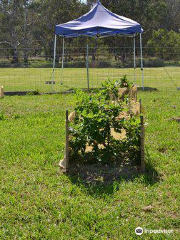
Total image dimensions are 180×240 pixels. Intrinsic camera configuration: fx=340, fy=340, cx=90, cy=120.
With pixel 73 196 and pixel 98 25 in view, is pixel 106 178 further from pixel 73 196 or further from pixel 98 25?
pixel 98 25

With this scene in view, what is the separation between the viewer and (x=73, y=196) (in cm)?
378

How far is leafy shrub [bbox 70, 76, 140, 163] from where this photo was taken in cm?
436

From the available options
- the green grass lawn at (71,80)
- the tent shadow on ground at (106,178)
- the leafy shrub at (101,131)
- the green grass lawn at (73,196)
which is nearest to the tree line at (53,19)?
the green grass lawn at (71,80)

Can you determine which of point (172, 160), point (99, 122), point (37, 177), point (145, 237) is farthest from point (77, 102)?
point (145, 237)

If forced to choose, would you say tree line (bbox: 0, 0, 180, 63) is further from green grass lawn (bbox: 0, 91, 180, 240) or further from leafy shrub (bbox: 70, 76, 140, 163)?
leafy shrub (bbox: 70, 76, 140, 163)

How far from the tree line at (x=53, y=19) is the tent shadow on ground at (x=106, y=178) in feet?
117

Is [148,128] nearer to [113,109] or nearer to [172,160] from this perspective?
[172,160]

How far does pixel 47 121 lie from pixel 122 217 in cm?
425

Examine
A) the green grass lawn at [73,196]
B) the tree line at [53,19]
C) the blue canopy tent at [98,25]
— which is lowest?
the green grass lawn at [73,196]

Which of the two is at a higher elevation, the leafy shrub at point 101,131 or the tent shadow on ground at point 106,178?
the leafy shrub at point 101,131

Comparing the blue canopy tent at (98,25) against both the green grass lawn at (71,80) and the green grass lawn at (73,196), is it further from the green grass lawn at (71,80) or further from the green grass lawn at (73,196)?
the green grass lawn at (73,196)

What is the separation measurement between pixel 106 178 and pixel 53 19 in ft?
147

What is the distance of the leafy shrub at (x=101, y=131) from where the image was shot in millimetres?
4359

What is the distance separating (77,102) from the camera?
468 cm
